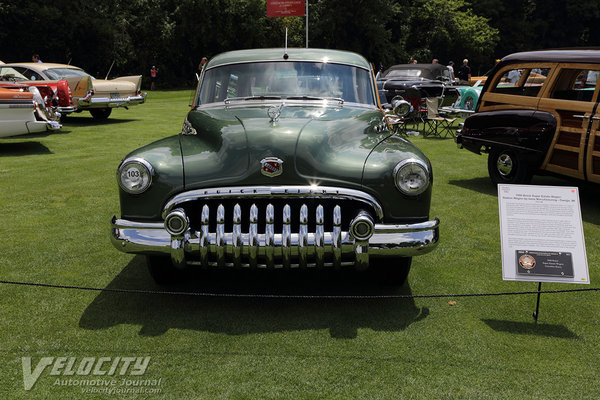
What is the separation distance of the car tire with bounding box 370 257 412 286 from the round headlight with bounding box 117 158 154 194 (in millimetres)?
1690

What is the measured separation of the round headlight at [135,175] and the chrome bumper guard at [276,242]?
0.29 metres

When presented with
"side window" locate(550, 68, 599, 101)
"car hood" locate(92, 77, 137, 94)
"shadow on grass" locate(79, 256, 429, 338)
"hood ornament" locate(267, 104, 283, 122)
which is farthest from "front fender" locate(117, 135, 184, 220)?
"car hood" locate(92, 77, 137, 94)

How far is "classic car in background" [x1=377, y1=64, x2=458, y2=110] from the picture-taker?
645 inches

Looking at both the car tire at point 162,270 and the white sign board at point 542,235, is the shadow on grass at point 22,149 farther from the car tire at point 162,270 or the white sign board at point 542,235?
the white sign board at point 542,235

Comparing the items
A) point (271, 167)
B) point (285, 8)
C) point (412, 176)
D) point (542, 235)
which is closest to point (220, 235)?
point (271, 167)

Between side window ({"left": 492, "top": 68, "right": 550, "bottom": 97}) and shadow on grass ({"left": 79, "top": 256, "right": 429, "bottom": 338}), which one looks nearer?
shadow on grass ({"left": 79, "top": 256, "right": 429, "bottom": 338})

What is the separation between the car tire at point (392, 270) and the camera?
162 inches

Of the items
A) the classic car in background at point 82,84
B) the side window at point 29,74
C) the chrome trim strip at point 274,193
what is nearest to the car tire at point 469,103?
the classic car in background at point 82,84

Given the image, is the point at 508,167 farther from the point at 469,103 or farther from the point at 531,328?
the point at 469,103

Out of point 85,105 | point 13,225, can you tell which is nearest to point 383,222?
point 13,225

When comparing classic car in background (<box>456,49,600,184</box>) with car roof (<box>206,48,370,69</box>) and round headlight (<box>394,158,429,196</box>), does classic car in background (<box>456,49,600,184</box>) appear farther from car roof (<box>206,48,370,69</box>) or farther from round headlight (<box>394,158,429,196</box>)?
round headlight (<box>394,158,429,196</box>)

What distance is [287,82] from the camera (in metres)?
5.16

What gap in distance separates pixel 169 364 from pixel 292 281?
1.47 metres

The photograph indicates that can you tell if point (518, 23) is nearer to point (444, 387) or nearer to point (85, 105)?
point (85, 105)
